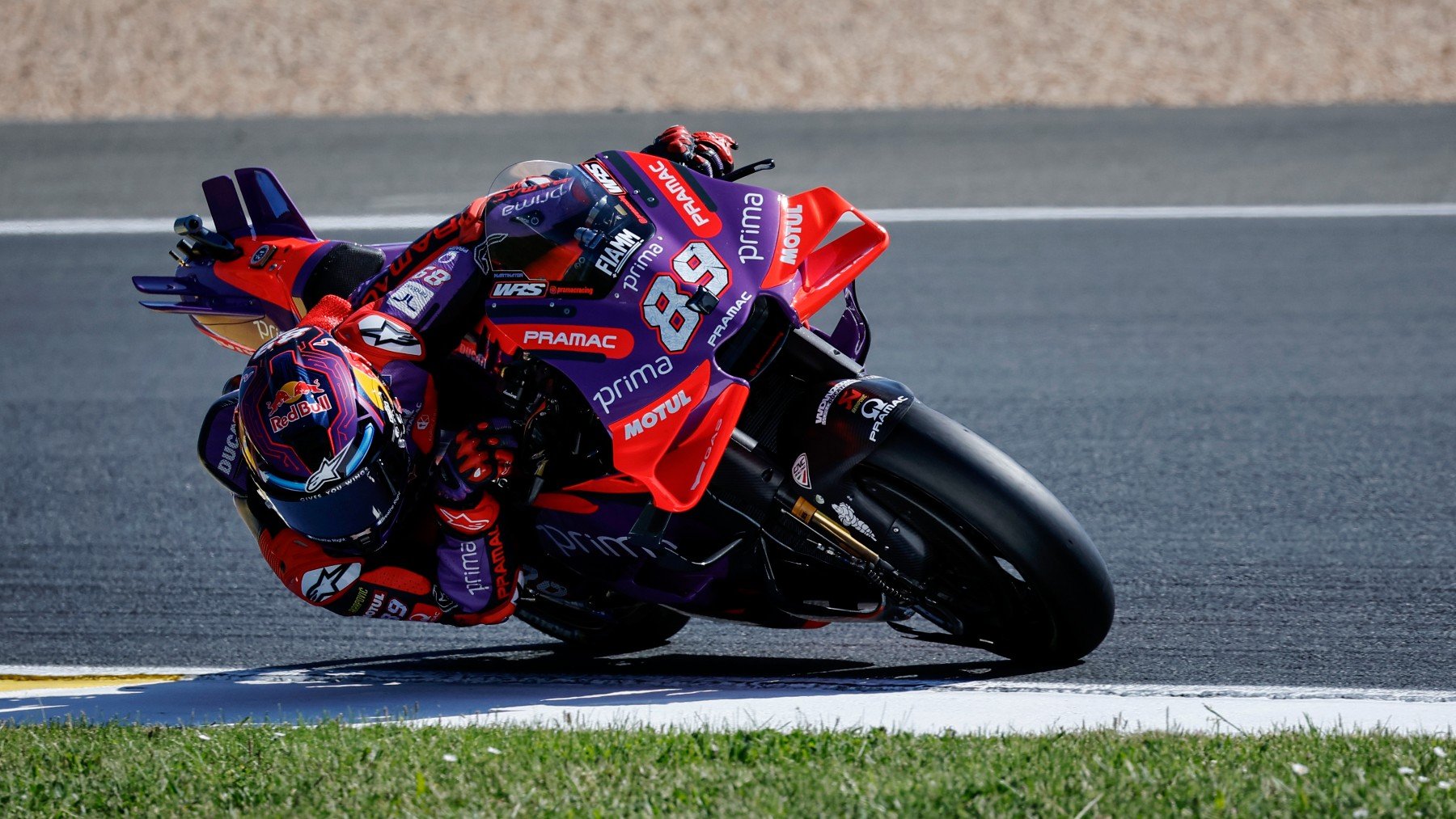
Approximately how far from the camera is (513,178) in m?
4.33

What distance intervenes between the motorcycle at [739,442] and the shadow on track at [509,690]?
21cm

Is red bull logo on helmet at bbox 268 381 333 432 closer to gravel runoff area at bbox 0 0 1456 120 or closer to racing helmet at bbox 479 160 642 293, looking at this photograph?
racing helmet at bbox 479 160 642 293

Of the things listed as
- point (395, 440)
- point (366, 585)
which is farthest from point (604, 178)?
point (366, 585)

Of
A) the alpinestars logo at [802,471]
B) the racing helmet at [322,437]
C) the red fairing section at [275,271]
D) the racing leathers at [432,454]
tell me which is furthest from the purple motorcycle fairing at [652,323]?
the red fairing section at [275,271]

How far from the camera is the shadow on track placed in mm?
4223

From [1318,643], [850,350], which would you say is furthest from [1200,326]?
[850,350]

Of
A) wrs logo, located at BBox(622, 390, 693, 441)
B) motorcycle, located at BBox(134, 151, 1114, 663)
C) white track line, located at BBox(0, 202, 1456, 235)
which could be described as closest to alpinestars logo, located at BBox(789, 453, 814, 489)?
motorcycle, located at BBox(134, 151, 1114, 663)

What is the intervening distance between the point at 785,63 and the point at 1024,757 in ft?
34.7

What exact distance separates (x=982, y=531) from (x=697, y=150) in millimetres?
1384

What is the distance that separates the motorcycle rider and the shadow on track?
289 mm

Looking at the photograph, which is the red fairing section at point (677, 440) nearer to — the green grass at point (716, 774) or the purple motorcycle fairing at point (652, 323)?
the purple motorcycle fairing at point (652, 323)

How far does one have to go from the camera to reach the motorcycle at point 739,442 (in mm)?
3852

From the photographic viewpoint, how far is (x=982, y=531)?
395 centimetres

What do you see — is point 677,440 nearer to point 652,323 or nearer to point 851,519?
point 652,323
